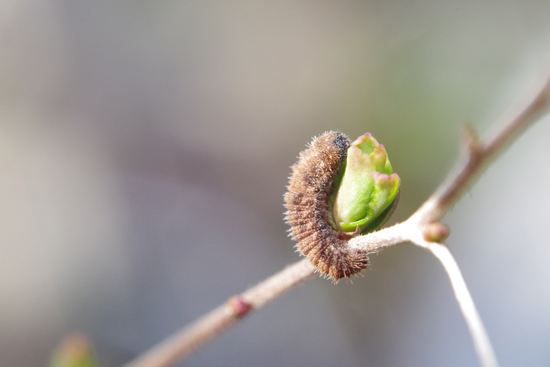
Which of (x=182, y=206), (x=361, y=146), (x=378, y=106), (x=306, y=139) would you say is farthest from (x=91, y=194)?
(x=361, y=146)

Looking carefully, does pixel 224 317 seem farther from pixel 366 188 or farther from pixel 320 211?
pixel 366 188

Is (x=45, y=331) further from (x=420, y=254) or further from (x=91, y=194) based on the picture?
(x=420, y=254)

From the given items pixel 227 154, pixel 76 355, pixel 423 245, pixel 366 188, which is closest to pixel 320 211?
pixel 366 188

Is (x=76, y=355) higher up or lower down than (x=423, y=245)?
lower down

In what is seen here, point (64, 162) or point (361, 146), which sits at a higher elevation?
point (361, 146)

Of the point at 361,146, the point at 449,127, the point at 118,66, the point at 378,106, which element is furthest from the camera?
the point at 118,66

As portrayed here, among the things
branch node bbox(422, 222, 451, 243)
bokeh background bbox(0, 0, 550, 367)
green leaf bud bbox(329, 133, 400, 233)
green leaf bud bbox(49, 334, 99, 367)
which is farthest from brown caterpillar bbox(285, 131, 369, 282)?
bokeh background bbox(0, 0, 550, 367)

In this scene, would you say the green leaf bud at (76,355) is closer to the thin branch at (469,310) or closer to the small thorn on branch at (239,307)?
the small thorn on branch at (239,307)
